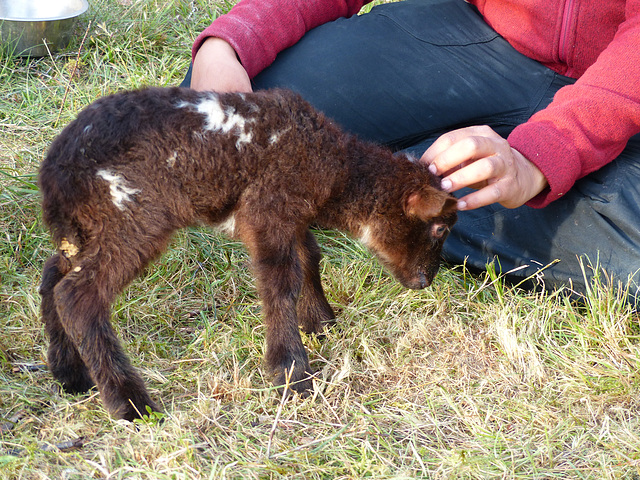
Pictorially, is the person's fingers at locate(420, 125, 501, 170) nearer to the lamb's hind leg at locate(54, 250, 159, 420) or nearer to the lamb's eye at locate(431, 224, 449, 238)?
the lamb's eye at locate(431, 224, 449, 238)

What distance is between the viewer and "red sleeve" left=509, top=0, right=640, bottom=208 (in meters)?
3.26

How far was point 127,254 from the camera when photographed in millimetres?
2727

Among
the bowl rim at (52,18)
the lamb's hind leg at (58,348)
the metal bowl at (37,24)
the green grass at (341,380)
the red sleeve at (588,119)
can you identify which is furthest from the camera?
the metal bowl at (37,24)

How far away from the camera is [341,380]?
317 cm

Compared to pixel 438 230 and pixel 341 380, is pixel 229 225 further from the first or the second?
pixel 438 230

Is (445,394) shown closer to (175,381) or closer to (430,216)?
(430,216)

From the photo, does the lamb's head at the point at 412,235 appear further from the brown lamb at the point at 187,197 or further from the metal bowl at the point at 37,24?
the metal bowl at the point at 37,24

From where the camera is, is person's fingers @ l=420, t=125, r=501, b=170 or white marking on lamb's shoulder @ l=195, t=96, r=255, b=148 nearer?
white marking on lamb's shoulder @ l=195, t=96, r=255, b=148

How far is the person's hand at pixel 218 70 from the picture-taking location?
3713 millimetres

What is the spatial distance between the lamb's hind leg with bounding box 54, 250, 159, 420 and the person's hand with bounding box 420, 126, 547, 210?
63.0 inches

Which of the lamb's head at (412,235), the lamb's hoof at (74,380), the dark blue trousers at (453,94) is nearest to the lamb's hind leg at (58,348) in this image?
the lamb's hoof at (74,380)

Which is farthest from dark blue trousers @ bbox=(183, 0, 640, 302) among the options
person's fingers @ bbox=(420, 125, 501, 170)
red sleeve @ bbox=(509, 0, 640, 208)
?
person's fingers @ bbox=(420, 125, 501, 170)

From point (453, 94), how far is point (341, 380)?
2042 mm

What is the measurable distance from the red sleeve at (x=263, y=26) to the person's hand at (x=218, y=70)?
60 millimetres
